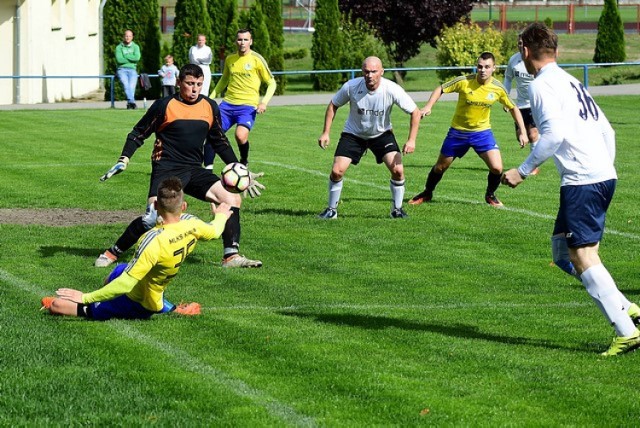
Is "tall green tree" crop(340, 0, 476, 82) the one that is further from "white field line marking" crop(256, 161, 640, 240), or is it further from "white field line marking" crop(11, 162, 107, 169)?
"white field line marking" crop(11, 162, 107, 169)

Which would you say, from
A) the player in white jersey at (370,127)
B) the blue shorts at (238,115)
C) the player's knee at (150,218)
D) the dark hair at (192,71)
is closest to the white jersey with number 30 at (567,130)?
the dark hair at (192,71)

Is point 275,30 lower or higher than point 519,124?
higher

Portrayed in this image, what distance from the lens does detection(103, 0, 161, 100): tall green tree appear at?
43312mm

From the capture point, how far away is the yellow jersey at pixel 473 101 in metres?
17.7

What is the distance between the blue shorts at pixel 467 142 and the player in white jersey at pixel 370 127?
1.48m

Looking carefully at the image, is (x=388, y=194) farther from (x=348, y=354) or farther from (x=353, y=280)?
(x=348, y=354)

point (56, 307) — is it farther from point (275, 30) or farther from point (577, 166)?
point (275, 30)

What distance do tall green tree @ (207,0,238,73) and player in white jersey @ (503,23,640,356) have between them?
37.4m

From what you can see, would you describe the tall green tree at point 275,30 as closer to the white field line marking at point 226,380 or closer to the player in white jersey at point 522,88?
the player in white jersey at point 522,88

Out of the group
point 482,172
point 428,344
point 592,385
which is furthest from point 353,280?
point 482,172

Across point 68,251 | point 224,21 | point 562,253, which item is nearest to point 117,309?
point 562,253

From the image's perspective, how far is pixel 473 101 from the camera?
17703 mm

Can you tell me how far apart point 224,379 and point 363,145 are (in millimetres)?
8681

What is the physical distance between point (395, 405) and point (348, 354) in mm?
1373
